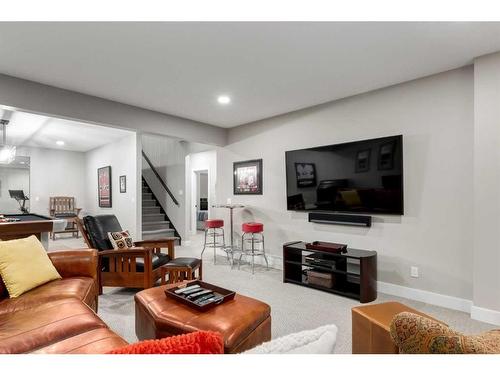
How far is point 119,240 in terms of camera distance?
3424 mm

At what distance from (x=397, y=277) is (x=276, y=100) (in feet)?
8.86

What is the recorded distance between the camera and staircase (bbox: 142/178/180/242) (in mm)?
6393

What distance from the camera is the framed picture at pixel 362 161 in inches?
131

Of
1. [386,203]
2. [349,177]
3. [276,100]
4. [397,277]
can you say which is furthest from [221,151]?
[397,277]

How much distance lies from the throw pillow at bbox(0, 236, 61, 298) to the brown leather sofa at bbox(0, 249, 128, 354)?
0.19 feet

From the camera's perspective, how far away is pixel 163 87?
3.30 m

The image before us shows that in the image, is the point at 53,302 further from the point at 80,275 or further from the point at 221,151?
the point at 221,151

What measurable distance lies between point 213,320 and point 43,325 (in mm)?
927

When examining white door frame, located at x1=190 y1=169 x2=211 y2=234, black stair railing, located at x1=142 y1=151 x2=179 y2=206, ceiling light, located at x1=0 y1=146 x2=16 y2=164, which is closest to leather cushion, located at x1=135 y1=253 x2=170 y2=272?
black stair railing, located at x1=142 y1=151 x2=179 y2=206

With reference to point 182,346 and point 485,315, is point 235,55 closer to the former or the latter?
point 182,346

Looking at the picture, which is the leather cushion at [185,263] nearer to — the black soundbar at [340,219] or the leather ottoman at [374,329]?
the black soundbar at [340,219]

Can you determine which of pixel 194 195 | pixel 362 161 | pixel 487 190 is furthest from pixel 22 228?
pixel 194 195

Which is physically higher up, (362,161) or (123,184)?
(362,161)

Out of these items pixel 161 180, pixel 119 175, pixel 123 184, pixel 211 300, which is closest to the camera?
pixel 211 300
